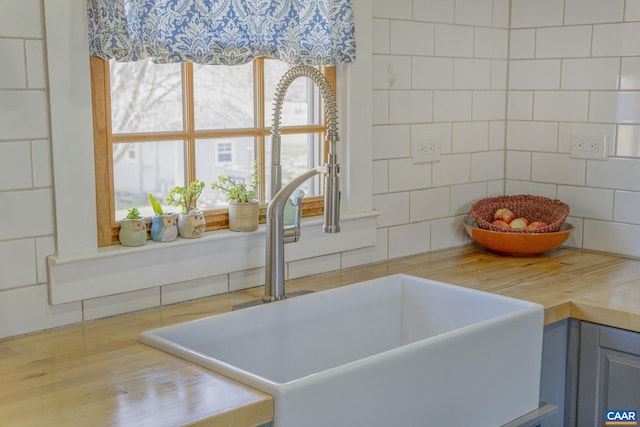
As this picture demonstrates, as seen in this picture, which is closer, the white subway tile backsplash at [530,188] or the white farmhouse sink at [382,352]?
the white farmhouse sink at [382,352]

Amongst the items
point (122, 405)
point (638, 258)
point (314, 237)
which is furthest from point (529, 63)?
point (122, 405)

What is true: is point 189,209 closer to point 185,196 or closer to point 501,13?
point 185,196

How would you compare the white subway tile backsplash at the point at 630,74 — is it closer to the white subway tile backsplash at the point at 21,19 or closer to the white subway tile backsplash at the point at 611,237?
the white subway tile backsplash at the point at 611,237

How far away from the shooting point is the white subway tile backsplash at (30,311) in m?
1.74

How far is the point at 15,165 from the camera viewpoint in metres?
1.72

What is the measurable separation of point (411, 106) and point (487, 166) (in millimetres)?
463

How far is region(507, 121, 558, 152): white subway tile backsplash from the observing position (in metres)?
2.79

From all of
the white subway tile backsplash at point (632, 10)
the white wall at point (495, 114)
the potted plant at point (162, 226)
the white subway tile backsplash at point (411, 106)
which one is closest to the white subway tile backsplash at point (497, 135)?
the white wall at point (495, 114)

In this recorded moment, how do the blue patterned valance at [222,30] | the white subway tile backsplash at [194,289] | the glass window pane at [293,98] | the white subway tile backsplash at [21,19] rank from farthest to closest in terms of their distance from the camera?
the glass window pane at [293,98] → the white subway tile backsplash at [194,289] → the blue patterned valance at [222,30] → the white subway tile backsplash at [21,19]

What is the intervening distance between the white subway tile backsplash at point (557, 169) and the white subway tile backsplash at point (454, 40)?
1.46ft

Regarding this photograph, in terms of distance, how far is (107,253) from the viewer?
185 cm

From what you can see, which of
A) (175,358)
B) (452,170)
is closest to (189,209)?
(175,358)

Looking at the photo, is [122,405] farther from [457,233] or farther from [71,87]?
[457,233]

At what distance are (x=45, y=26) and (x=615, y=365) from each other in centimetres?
157
